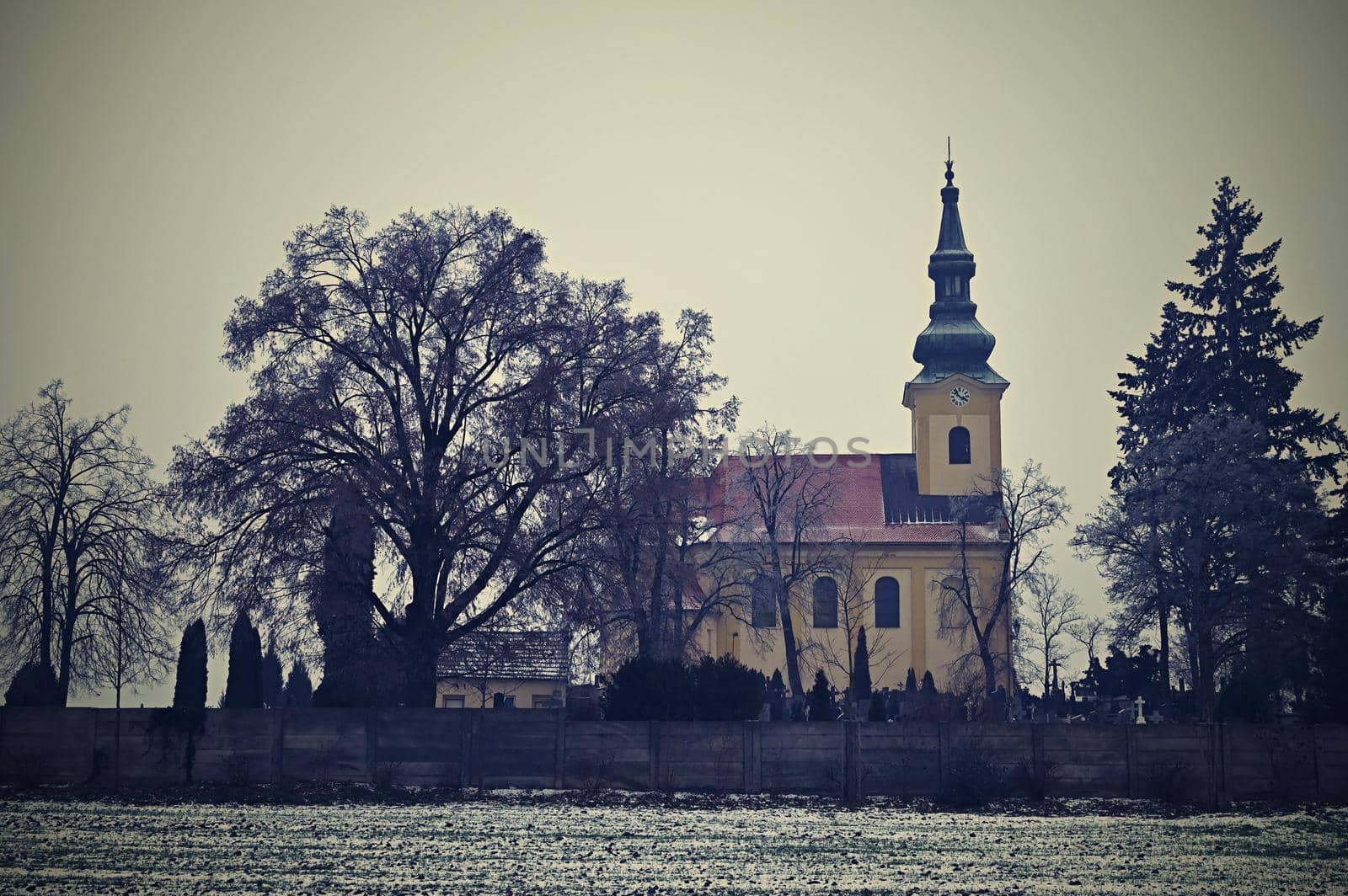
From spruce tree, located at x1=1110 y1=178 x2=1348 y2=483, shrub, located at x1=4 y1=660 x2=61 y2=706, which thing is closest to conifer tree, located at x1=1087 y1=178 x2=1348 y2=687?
spruce tree, located at x1=1110 y1=178 x2=1348 y2=483

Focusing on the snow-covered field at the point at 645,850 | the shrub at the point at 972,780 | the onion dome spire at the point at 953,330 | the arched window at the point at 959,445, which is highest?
the onion dome spire at the point at 953,330

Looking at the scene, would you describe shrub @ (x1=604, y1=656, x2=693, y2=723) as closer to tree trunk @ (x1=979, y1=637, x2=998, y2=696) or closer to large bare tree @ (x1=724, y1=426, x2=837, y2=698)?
large bare tree @ (x1=724, y1=426, x2=837, y2=698)

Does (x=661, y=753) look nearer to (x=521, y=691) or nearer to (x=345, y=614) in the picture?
(x=345, y=614)

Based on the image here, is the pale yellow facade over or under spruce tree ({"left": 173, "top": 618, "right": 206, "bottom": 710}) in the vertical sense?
over

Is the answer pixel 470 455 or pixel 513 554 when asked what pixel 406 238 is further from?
pixel 513 554

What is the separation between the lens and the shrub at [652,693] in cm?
3212

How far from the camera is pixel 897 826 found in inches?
985

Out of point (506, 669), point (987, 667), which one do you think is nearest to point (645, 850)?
point (987, 667)

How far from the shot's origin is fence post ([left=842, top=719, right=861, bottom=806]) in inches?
1195

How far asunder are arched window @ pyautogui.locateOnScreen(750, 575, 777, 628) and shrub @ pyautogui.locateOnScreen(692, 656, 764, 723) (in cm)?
1465

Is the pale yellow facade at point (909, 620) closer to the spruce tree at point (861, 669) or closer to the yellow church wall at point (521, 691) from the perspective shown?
the spruce tree at point (861, 669)

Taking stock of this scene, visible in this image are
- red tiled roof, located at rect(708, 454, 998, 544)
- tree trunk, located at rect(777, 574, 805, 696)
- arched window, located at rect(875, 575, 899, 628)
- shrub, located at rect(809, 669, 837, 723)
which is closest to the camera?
shrub, located at rect(809, 669, 837, 723)

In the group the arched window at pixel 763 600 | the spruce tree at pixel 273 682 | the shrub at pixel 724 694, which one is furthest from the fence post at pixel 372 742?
the spruce tree at pixel 273 682

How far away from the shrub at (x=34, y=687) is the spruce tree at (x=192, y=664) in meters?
3.61
